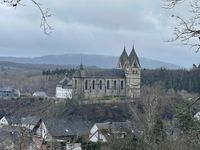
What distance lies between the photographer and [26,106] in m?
76.1

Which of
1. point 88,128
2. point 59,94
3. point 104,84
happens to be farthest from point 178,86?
point 88,128

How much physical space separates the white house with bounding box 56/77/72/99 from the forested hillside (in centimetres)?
1249

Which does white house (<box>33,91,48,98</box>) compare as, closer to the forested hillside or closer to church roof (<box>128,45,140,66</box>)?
church roof (<box>128,45,140,66</box>)

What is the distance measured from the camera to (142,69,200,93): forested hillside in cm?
8350

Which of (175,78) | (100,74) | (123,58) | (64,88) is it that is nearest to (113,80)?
(100,74)

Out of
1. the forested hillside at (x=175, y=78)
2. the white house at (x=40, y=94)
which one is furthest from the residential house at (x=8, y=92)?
the forested hillside at (x=175, y=78)

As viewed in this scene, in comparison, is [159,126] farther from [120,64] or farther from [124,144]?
[120,64]

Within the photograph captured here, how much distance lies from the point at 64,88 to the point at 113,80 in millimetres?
7724

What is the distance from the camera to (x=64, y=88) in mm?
84750

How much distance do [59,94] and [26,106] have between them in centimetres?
1197

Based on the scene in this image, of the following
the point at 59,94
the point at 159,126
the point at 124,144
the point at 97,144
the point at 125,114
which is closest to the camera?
the point at 124,144

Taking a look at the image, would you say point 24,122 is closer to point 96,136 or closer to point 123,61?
point 96,136

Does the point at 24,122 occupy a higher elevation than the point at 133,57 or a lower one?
lower

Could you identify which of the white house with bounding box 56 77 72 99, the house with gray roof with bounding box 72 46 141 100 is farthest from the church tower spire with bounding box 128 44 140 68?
the white house with bounding box 56 77 72 99
